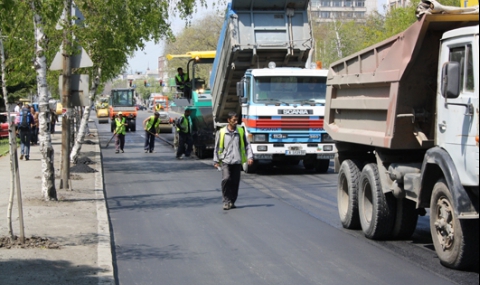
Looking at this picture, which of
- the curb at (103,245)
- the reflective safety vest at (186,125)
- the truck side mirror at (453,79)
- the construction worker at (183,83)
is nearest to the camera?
the truck side mirror at (453,79)

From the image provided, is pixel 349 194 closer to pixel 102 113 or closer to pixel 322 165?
pixel 322 165

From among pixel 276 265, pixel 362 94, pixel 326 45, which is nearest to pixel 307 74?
pixel 362 94

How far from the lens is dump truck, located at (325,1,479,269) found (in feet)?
24.9

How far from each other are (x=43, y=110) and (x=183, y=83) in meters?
15.4

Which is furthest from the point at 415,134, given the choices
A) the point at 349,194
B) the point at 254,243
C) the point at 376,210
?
the point at 254,243

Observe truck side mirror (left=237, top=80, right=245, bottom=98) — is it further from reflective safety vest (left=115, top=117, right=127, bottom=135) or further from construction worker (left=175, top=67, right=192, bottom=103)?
reflective safety vest (left=115, top=117, right=127, bottom=135)

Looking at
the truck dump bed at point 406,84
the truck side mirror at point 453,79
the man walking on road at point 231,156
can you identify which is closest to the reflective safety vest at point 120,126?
the man walking on road at point 231,156

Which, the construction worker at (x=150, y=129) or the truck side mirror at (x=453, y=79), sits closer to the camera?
the truck side mirror at (x=453, y=79)

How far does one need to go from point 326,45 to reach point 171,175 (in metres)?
46.7

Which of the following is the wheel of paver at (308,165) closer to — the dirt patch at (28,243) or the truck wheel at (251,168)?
the truck wheel at (251,168)

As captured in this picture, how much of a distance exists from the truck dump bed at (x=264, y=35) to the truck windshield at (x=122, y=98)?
35.8m

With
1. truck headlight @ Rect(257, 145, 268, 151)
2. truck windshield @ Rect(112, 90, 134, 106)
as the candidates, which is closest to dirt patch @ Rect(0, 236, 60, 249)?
truck headlight @ Rect(257, 145, 268, 151)

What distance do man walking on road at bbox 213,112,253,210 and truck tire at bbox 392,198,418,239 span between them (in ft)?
13.4

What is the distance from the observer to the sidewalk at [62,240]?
789cm
